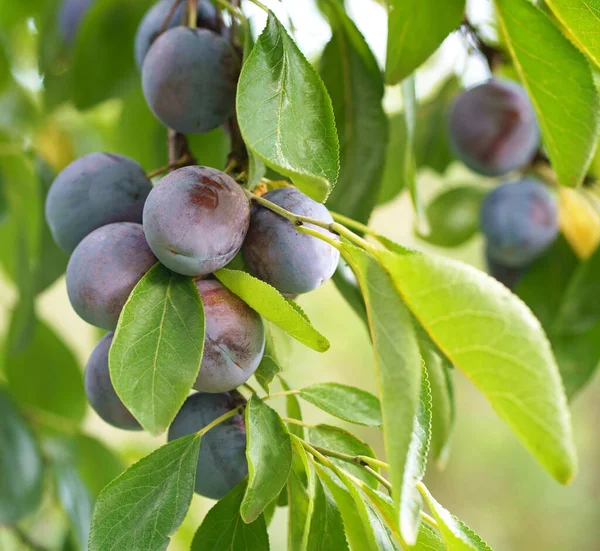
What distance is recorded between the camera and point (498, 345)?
290mm

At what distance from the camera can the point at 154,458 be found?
0.40 m

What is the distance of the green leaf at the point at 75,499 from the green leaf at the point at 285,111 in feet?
1.88

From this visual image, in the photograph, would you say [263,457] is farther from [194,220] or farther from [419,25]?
[419,25]

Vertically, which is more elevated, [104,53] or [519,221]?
[104,53]

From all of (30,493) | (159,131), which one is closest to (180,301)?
(159,131)

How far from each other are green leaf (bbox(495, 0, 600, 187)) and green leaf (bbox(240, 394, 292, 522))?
247mm

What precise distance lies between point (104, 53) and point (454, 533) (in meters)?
0.58

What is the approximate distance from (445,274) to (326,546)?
0.17 meters

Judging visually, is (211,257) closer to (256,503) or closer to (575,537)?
(256,503)

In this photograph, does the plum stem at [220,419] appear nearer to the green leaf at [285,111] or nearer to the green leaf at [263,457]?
the green leaf at [263,457]

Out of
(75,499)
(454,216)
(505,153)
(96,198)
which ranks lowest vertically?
(75,499)

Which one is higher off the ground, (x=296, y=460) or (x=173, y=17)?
(x=173, y=17)

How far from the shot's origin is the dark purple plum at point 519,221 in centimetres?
88

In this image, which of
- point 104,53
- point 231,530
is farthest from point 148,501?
point 104,53
